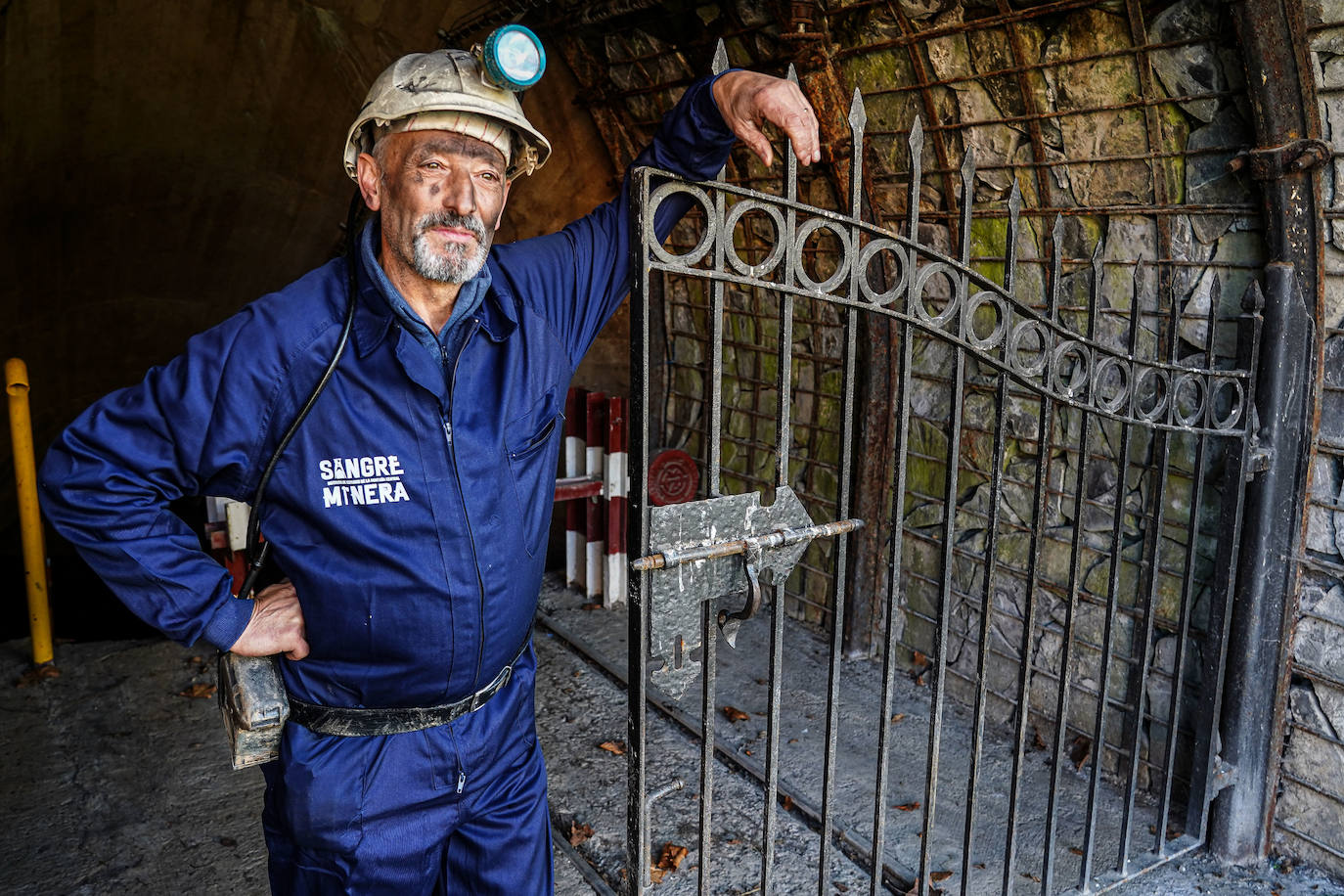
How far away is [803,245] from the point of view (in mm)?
2105

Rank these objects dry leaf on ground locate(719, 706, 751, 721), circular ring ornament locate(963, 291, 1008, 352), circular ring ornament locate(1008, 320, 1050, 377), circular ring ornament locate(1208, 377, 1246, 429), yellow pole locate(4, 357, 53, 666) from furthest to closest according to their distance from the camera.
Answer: dry leaf on ground locate(719, 706, 751, 721)
yellow pole locate(4, 357, 53, 666)
circular ring ornament locate(1208, 377, 1246, 429)
circular ring ornament locate(1008, 320, 1050, 377)
circular ring ornament locate(963, 291, 1008, 352)

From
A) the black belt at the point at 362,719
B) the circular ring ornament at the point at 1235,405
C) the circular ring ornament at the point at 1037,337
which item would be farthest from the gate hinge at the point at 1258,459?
the black belt at the point at 362,719

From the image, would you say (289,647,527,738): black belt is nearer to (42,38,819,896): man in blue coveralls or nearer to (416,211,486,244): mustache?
(42,38,819,896): man in blue coveralls

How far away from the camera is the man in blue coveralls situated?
2162 millimetres

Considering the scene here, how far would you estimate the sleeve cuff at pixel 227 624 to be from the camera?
2.24 meters

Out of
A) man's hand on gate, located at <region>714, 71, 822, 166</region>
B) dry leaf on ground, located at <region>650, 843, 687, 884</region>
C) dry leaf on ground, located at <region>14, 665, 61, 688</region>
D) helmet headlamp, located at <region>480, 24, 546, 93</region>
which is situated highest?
helmet headlamp, located at <region>480, 24, 546, 93</region>

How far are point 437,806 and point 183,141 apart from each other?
512cm

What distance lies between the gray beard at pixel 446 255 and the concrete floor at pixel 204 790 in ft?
7.76

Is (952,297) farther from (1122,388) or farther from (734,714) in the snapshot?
(734,714)

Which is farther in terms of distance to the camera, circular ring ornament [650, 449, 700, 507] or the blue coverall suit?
circular ring ornament [650, 449, 700, 507]

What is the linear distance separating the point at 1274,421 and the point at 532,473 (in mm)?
2534

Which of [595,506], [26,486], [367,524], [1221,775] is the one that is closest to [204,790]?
[26,486]

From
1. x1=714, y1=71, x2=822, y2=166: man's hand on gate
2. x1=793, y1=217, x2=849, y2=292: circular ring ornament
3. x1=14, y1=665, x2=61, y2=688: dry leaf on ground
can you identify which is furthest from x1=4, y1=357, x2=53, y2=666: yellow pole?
x1=793, y1=217, x2=849, y2=292: circular ring ornament

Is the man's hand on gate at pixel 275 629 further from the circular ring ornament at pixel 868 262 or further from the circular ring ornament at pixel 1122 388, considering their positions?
the circular ring ornament at pixel 1122 388
